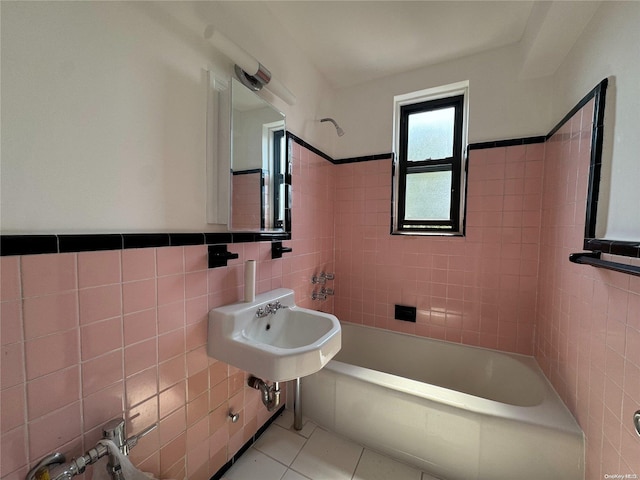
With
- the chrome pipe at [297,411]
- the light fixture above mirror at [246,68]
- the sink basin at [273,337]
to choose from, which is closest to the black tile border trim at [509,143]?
the light fixture above mirror at [246,68]

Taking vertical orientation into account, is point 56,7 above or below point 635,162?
above

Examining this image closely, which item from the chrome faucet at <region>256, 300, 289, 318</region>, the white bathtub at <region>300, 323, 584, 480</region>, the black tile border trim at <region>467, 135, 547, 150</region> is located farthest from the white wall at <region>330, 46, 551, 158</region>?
the white bathtub at <region>300, 323, 584, 480</region>

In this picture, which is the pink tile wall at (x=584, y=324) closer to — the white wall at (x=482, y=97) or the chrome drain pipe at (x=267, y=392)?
the white wall at (x=482, y=97)

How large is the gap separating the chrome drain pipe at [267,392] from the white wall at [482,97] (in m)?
1.82

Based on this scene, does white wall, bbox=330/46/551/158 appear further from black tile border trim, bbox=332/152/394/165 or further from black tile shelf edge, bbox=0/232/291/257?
black tile shelf edge, bbox=0/232/291/257

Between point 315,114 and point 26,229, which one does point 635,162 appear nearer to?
point 315,114

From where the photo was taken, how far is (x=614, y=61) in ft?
3.10

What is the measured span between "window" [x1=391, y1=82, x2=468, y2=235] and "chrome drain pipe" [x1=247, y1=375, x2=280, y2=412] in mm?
1440

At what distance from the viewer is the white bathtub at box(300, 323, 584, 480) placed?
105 centimetres

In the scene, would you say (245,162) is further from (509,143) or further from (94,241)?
(509,143)

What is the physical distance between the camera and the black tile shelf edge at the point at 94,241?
1.92ft

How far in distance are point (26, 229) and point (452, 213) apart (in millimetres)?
2188

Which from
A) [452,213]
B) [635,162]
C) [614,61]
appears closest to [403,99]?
[452,213]

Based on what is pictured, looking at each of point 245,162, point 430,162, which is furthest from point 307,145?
point 430,162
